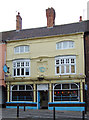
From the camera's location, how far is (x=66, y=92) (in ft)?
66.3

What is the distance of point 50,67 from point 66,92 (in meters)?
3.16

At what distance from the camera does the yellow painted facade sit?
2003cm

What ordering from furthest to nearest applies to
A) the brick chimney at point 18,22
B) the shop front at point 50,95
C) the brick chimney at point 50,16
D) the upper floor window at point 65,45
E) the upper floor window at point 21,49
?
the brick chimney at point 18,22 < the brick chimney at point 50,16 < the upper floor window at point 21,49 < the upper floor window at point 65,45 < the shop front at point 50,95

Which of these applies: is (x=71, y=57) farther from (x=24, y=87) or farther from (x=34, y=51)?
(x=24, y=87)

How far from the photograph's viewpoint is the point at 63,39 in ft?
68.6

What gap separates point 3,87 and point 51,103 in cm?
633

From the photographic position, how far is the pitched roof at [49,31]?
2165cm

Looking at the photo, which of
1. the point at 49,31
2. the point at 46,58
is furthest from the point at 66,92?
the point at 49,31

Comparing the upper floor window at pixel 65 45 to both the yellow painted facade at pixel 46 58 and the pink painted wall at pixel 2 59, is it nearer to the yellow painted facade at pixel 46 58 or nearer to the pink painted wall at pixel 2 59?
the yellow painted facade at pixel 46 58

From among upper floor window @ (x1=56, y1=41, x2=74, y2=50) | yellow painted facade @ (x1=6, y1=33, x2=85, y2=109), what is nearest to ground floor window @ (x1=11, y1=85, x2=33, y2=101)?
yellow painted facade @ (x1=6, y1=33, x2=85, y2=109)

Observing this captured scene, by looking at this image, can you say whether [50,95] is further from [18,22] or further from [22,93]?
[18,22]

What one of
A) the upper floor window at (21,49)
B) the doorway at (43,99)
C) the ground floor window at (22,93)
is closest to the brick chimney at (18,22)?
the upper floor window at (21,49)

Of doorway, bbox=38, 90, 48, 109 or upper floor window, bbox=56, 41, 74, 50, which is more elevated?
upper floor window, bbox=56, 41, 74, 50

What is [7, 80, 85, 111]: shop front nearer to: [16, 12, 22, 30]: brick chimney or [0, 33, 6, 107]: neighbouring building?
[0, 33, 6, 107]: neighbouring building
